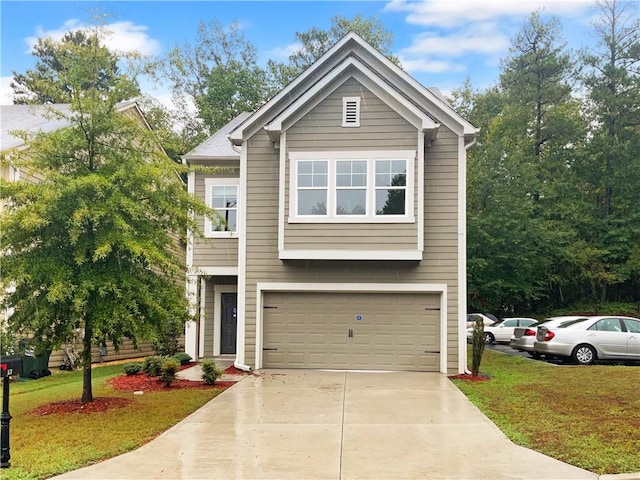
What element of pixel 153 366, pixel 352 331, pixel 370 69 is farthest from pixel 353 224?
pixel 153 366

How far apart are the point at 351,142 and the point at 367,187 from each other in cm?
125

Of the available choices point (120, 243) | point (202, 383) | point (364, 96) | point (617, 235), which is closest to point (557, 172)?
point (617, 235)

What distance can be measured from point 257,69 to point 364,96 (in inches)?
909

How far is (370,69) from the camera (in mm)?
15211

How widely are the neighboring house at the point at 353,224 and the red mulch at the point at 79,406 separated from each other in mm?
4613

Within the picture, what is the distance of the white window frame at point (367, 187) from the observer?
14091 millimetres

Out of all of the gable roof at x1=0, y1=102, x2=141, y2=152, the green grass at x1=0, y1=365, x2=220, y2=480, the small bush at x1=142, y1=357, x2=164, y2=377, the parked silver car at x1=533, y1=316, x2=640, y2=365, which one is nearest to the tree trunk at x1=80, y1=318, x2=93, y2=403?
the green grass at x1=0, y1=365, x2=220, y2=480

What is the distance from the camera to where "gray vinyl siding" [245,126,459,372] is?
1459cm

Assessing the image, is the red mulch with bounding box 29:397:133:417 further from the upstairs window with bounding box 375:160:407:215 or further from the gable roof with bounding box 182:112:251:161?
the gable roof with bounding box 182:112:251:161

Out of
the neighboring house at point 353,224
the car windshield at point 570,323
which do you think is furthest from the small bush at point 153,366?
the car windshield at point 570,323

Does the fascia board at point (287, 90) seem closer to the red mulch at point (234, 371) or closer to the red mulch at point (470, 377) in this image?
the red mulch at point (234, 371)

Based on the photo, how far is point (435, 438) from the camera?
7812 millimetres

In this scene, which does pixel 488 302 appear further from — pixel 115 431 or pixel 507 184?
pixel 115 431

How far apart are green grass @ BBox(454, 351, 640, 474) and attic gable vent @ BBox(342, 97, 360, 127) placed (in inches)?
267
